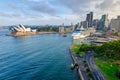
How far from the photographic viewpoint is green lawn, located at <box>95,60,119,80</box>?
46469mm

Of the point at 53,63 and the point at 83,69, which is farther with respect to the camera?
the point at 53,63

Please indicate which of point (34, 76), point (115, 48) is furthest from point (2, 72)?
point (115, 48)

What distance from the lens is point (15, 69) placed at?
57062 millimetres

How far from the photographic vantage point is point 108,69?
52750mm

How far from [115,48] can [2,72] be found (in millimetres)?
45138

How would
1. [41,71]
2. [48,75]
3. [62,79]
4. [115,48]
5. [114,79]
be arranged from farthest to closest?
[115,48] < [41,71] < [48,75] < [62,79] < [114,79]

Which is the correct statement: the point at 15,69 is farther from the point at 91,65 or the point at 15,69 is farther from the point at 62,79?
the point at 91,65

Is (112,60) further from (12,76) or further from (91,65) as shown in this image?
(12,76)

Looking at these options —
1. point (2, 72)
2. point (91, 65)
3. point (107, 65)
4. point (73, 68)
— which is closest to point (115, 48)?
point (107, 65)

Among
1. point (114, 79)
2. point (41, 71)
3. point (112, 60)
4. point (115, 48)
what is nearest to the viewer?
point (114, 79)

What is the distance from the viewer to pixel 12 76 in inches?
1978

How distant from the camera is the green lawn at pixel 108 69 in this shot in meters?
46.5

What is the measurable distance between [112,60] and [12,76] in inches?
1476

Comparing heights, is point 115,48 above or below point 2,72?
above
